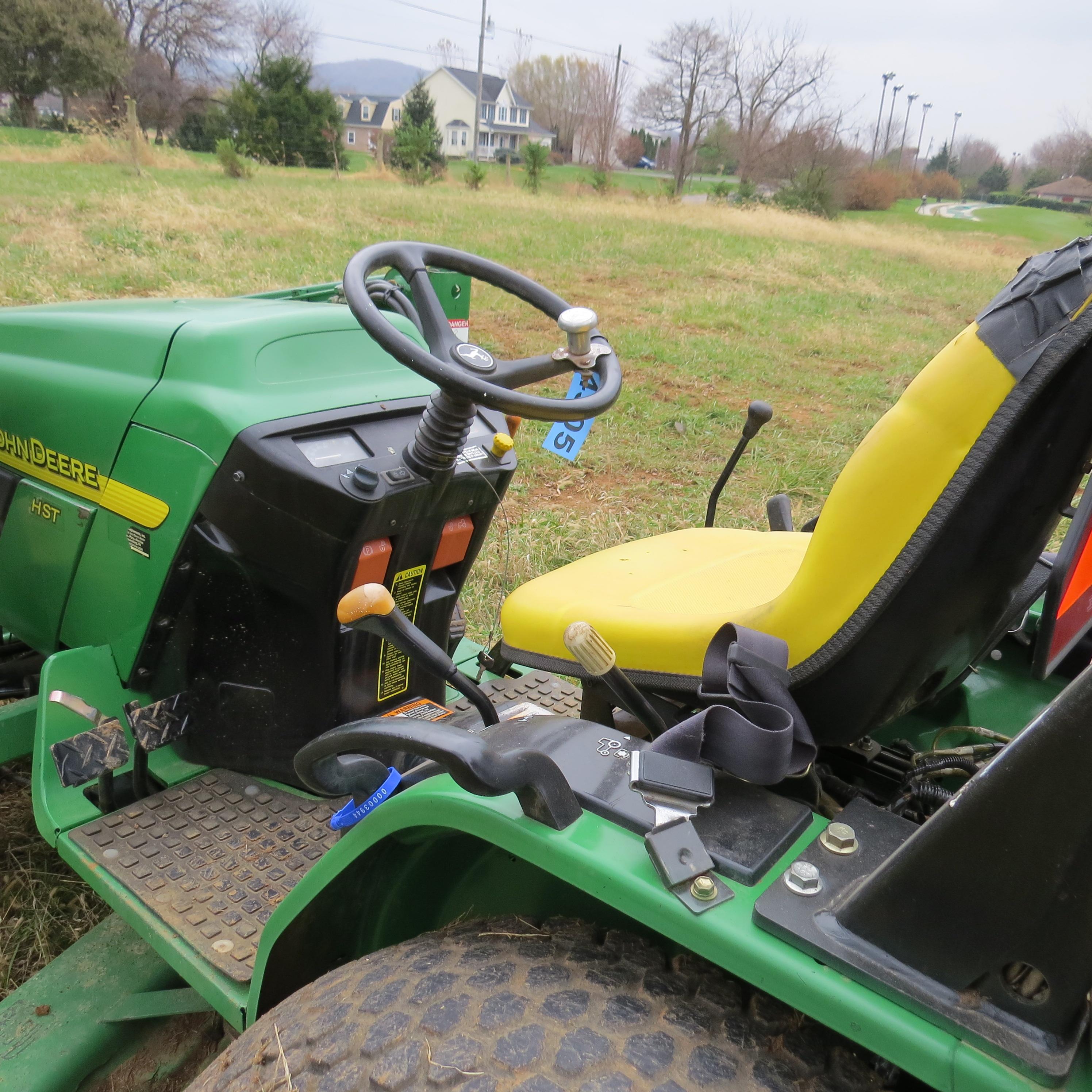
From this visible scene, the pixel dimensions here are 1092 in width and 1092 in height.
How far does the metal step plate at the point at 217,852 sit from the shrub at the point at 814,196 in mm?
26705

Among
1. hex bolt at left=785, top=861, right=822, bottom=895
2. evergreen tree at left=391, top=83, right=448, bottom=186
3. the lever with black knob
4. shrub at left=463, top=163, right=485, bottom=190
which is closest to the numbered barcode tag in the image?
the lever with black knob

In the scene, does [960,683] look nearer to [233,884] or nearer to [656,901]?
[656,901]

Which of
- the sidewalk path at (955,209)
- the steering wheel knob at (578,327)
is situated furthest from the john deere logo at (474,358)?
the sidewalk path at (955,209)

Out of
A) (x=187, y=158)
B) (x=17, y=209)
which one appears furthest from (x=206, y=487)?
(x=187, y=158)

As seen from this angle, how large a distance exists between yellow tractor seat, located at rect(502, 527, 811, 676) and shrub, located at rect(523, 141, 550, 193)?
2185 centimetres

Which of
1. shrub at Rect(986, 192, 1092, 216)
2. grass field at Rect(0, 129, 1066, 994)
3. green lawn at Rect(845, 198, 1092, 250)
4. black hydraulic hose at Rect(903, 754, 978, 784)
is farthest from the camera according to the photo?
green lawn at Rect(845, 198, 1092, 250)

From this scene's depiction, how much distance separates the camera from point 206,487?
1.58m

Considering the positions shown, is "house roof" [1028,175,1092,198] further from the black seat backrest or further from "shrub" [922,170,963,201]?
"shrub" [922,170,963,201]

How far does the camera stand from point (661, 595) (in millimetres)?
1469

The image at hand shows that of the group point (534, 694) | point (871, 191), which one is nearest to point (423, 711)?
point (534, 694)

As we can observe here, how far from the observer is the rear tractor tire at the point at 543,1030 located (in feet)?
2.62

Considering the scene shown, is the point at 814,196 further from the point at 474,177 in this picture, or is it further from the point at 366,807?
the point at 366,807

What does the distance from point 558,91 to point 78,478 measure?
59138mm

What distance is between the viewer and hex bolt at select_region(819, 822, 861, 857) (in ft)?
2.88
